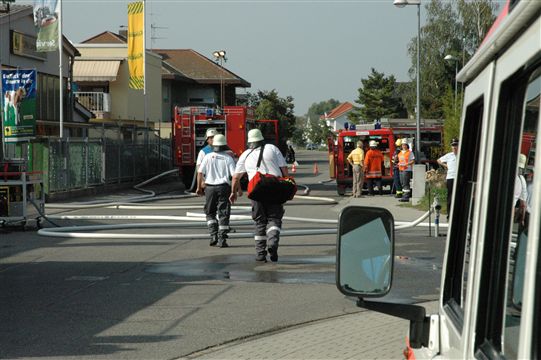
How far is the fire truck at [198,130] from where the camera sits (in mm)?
34094

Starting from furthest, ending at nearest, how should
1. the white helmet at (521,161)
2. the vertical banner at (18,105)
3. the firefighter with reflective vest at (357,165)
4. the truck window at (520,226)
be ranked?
1. the firefighter with reflective vest at (357,165)
2. the vertical banner at (18,105)
3. the white helmet at (521,161)
4. the truck window at (520,226)

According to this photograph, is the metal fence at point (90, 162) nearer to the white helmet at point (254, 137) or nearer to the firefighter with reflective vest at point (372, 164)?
the firefighter with reflective vest at point (372, 164)

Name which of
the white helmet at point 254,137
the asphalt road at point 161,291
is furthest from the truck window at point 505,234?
the white helmet at point 254,137

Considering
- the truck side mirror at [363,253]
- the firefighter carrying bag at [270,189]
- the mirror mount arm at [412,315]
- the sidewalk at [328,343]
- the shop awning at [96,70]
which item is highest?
the shop awning at [96,70]

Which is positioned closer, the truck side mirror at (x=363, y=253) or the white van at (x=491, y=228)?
the white van at (x=491, y=228)

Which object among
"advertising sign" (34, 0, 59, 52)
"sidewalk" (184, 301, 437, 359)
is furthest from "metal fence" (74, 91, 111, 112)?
"sidewalk" (184, 301, 437, 359)

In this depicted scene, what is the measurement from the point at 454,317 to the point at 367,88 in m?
124

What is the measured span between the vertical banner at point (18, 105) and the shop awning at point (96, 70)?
31.8 metres

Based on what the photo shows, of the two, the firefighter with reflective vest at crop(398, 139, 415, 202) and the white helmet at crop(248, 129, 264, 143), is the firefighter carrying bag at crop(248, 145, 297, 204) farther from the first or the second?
the firefighter with reflective vest at crop(398, 139, 415, 202)

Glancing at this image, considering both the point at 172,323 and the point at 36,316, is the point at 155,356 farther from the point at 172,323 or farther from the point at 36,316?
the point at 36,316

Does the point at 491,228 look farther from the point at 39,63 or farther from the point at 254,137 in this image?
the point at 39,63

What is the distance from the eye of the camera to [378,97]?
12381cm

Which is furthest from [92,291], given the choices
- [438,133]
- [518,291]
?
[438,133]

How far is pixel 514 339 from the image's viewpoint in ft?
6.73
